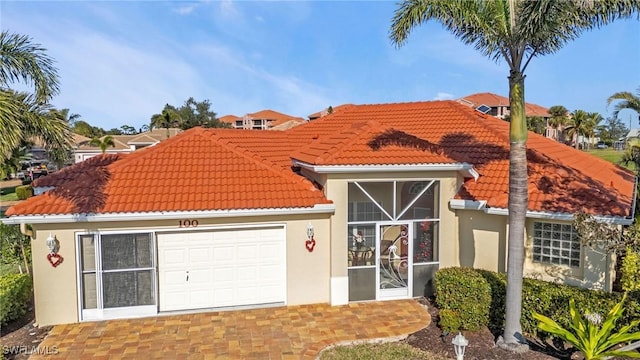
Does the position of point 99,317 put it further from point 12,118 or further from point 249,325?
point 12,118

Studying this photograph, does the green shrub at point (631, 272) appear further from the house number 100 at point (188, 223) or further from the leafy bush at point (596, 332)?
the house number 100 at point (188, 223)

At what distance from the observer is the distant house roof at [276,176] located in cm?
1253

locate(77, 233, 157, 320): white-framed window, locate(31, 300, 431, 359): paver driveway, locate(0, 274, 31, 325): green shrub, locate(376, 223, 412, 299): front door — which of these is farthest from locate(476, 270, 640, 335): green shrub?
locate(0, 274, 31, 325): green shrub

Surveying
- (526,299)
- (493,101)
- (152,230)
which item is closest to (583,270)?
(526,299)

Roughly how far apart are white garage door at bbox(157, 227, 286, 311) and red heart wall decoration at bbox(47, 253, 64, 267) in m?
2.62

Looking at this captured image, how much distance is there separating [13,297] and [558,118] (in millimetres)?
71521

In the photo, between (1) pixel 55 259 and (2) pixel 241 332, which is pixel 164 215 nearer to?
(1) pixel 55 259

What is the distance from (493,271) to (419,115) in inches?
385

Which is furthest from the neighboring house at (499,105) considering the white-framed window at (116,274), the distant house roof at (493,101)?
the white-framed window at (116,274)

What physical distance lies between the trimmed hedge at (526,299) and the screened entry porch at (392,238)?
1914 mm

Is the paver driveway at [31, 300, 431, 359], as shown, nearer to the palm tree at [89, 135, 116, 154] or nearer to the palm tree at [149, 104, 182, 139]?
the palm tree at [89, 135, 116, 154]

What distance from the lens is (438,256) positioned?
1445 cm

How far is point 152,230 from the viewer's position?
41.9ft

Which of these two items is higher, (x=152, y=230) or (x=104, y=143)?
(x=104, y=143)
